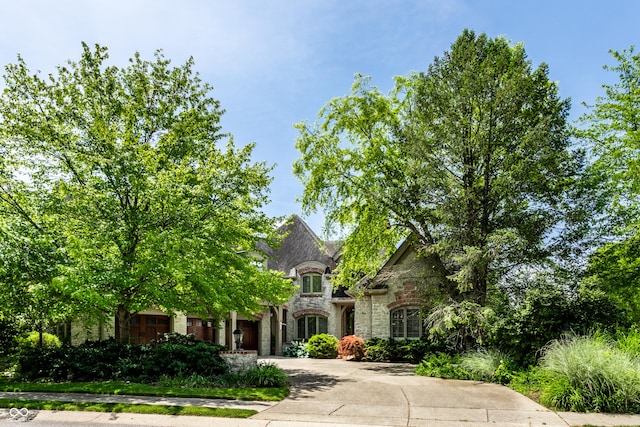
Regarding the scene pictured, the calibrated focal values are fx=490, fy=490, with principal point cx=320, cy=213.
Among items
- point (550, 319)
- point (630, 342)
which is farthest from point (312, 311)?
point (630, 342)

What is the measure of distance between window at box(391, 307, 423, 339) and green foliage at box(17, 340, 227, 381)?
1200 centimetres

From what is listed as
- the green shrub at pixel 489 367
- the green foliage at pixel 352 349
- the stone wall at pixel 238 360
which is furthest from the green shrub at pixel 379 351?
the stone wall at pixel 238 360

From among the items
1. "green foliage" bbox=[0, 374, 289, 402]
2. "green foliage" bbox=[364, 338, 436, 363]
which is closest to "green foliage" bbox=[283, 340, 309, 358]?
"green foliage" bbox=[364, 338, 436, 363]

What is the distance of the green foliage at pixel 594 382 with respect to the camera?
9.41 metres

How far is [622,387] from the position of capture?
9.45 m

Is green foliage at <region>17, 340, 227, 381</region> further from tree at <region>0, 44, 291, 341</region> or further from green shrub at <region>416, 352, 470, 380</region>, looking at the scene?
green shrub at <region>416, 352, 470, 380</region>

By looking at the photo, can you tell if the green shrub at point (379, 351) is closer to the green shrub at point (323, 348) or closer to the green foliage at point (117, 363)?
the green shrub at point (323, 348)

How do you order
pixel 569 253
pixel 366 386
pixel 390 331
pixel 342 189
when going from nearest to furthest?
pixel 366 386 < pixel 569 253 < pixel 342 189 < pixel 390 331

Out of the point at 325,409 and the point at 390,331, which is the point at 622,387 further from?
the point at 390,331

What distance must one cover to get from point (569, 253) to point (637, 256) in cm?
331

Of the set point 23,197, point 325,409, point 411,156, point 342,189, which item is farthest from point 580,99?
point 23,197

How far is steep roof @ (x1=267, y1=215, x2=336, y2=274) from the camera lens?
31156 mm

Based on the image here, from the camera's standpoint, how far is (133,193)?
45.8 ft

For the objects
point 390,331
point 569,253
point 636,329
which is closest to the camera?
point 636,329
